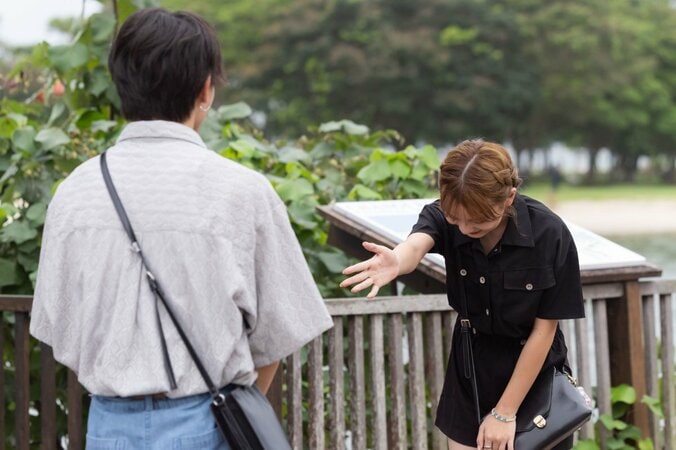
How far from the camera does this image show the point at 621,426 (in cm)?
409

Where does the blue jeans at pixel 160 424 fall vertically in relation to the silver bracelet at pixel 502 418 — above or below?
above

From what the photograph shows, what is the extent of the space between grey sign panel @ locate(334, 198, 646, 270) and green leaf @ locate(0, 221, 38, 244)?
1.11 m

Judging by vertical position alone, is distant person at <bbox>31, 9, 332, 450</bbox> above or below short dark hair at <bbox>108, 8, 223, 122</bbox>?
below

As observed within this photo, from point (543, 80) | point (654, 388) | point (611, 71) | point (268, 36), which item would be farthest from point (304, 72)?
point (654, 388)

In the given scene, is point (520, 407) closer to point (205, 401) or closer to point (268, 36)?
point (205, 401)

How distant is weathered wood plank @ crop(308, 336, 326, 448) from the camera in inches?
147

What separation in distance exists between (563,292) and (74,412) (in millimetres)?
1707

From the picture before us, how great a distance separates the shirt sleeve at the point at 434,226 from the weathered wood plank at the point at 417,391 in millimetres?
845

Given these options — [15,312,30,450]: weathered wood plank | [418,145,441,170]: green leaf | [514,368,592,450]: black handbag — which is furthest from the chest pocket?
[418,145,441,170]: green leaf

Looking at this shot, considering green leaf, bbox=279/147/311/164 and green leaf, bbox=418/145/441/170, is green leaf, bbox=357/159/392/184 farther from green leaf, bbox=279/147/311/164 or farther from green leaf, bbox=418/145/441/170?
→ green leaf, bbox=279/147/311/164

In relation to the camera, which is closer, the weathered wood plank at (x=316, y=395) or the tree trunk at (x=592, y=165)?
the weathered wood plank at (x=316, y=395)

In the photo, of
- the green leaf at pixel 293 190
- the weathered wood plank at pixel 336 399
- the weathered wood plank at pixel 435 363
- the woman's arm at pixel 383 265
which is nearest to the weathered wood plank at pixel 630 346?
the weathered wood plank at pixel 435 363

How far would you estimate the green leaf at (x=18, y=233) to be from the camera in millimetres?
4055

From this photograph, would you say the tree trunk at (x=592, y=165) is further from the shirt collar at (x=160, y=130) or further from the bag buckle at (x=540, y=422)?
the shirt collar at (x=160, y=130)
